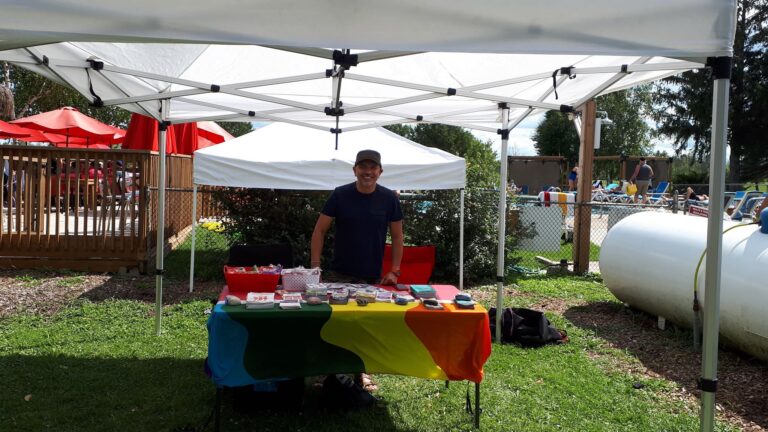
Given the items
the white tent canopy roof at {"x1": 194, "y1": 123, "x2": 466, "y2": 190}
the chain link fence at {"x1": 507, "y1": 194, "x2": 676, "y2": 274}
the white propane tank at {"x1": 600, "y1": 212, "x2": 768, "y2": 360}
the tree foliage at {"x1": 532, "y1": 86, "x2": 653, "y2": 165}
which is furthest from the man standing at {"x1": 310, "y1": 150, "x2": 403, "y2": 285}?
the tree foliage at {"x1": 532, "y1": 86, "x2": 653, "y2": 165}

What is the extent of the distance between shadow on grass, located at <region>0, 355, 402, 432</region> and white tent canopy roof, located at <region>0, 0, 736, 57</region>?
99.9 inches

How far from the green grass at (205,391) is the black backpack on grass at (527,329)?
165 millimetres

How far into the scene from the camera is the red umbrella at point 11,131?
13430mm

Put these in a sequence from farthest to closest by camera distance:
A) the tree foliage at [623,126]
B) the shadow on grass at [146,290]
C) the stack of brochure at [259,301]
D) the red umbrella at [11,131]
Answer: the tree foliage at [623,126], the red umbrella at [11,131], the shadow on grass at [146,290], the stack of brochure at [259,301]

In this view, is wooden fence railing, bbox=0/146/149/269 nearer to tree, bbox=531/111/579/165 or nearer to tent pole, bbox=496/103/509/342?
tent pole, bbox=496/103/509/342

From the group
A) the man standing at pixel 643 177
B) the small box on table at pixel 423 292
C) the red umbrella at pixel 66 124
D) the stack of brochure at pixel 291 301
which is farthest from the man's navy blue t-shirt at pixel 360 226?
the man standing at pixel 643 177

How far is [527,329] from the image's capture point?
630 centimetres

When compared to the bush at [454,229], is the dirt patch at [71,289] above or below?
below

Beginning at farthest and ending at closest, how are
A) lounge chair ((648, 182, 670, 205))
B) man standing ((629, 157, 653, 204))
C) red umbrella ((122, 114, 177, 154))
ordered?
lounge chair ((648, 182, 670, 205)), man standing ((629, 157, 653, 204)), red umbrella ((122, 114, 177, 154))

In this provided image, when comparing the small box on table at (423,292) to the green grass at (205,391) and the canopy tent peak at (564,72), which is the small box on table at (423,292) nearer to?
the green grass at (205,391)

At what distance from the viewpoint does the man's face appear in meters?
4.32

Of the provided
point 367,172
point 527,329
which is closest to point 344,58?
point 367,172

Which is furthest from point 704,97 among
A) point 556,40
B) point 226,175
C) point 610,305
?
point 556,40

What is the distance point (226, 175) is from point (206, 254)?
372cm
